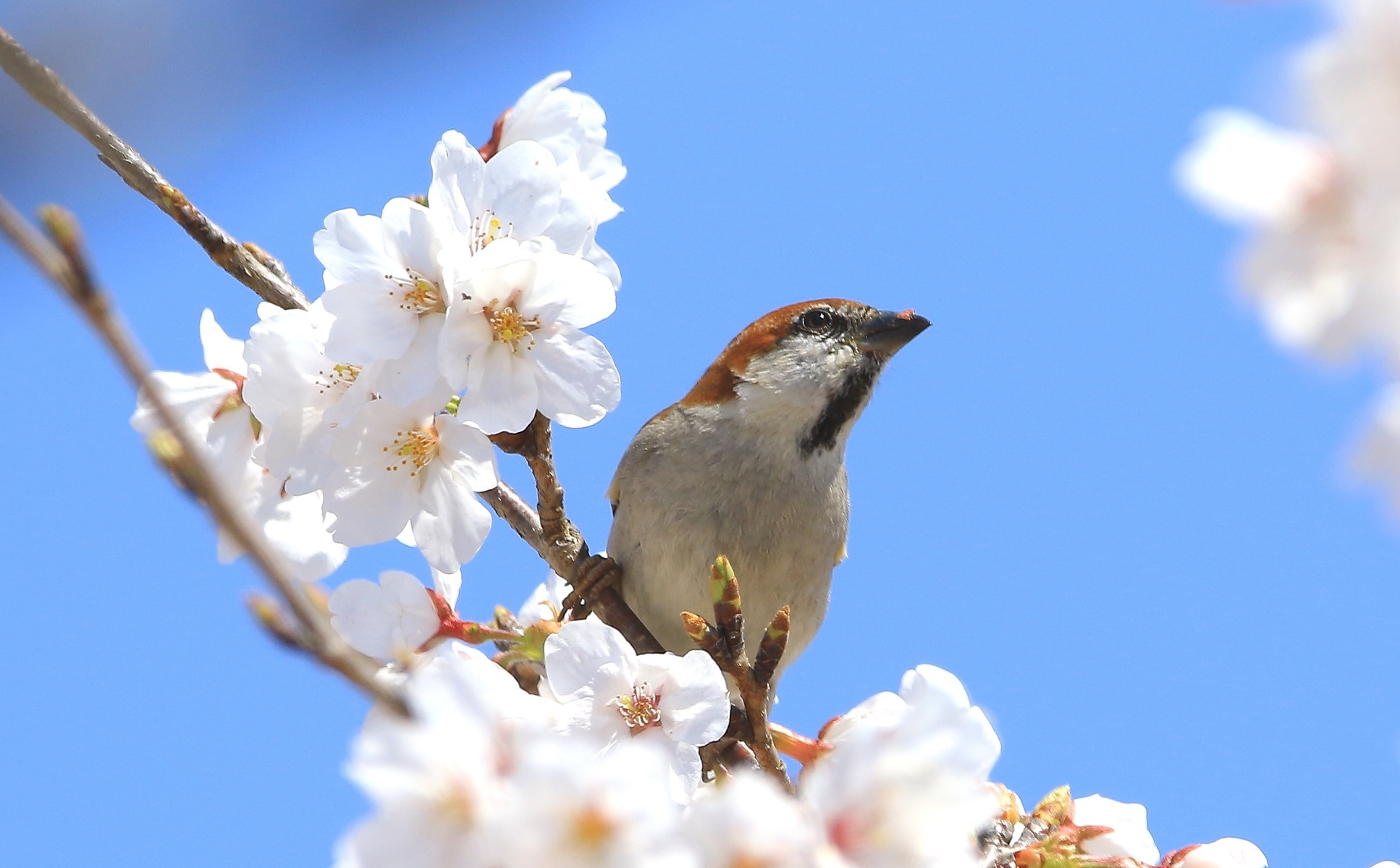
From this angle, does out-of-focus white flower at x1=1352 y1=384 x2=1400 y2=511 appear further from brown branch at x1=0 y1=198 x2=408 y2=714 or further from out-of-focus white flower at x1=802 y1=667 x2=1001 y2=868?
brown branch at x1=0 y1=198 x2=408 y2=714

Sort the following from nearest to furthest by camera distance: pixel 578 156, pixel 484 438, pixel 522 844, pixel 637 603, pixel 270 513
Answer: pixel 522 844
pixel 484 438
pixel 270 513
pixel 578 156
pixel 637 603

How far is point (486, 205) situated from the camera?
242 cm

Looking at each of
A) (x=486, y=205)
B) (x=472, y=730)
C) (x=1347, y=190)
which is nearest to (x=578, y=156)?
(x=486, y=205)

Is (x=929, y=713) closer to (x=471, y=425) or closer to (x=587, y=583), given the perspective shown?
(x=471, y=425)

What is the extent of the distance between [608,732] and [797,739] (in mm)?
550

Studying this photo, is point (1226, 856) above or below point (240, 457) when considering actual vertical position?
Answer: below

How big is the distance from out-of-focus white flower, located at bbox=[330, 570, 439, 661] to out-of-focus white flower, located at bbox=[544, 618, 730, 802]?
0.31 metres

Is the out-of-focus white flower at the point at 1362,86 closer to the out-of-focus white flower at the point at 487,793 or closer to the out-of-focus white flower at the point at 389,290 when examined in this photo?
the out-of-focus white flower at the point at 487,793

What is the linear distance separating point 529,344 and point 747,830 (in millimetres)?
1339

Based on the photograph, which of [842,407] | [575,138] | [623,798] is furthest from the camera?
[842,407]

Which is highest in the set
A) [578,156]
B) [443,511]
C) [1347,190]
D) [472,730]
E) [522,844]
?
[578,156]

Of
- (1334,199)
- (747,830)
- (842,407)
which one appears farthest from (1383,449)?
(842,407)

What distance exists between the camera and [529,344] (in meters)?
2.44

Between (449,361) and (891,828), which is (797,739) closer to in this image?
(449,361)
